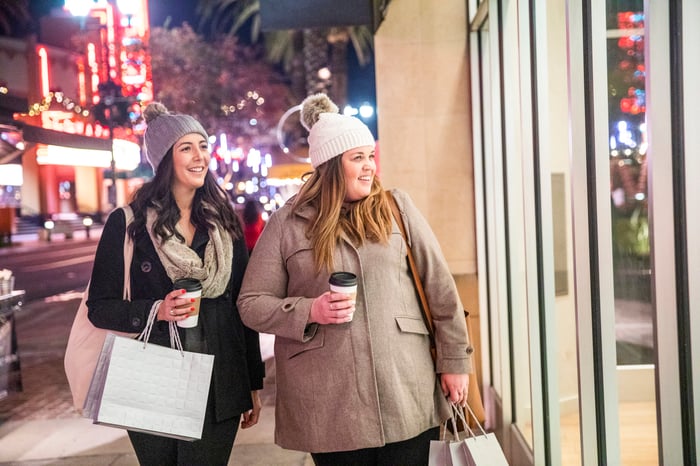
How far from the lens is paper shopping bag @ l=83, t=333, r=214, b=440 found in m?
2.37

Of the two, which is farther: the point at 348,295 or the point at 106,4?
the point at 106,4

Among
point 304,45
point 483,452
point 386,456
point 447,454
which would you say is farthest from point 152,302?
point 304,45

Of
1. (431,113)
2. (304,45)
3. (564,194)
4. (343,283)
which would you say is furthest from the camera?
(304,45)

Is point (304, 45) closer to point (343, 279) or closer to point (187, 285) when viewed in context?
point (187, 285)

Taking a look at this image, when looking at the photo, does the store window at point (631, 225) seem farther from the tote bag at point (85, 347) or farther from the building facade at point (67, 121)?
the building facade at point (67, 121)

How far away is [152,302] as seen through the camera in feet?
8.32

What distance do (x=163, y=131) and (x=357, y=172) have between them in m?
0.91

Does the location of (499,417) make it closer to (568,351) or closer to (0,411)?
(568,351)

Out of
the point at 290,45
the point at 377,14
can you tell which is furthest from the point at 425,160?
the point at 290,45

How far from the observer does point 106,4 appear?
39.0 feet

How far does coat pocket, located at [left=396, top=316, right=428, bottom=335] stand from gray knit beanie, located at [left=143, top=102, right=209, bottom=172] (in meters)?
1.22

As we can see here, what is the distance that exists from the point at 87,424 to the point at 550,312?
421cm

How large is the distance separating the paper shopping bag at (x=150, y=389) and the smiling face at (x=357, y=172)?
2.76 ft

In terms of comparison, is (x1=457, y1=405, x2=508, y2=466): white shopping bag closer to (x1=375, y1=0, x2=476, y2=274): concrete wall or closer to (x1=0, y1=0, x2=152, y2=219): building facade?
(x1=375, y1=0, x2=476, y2=274): concrete wall
